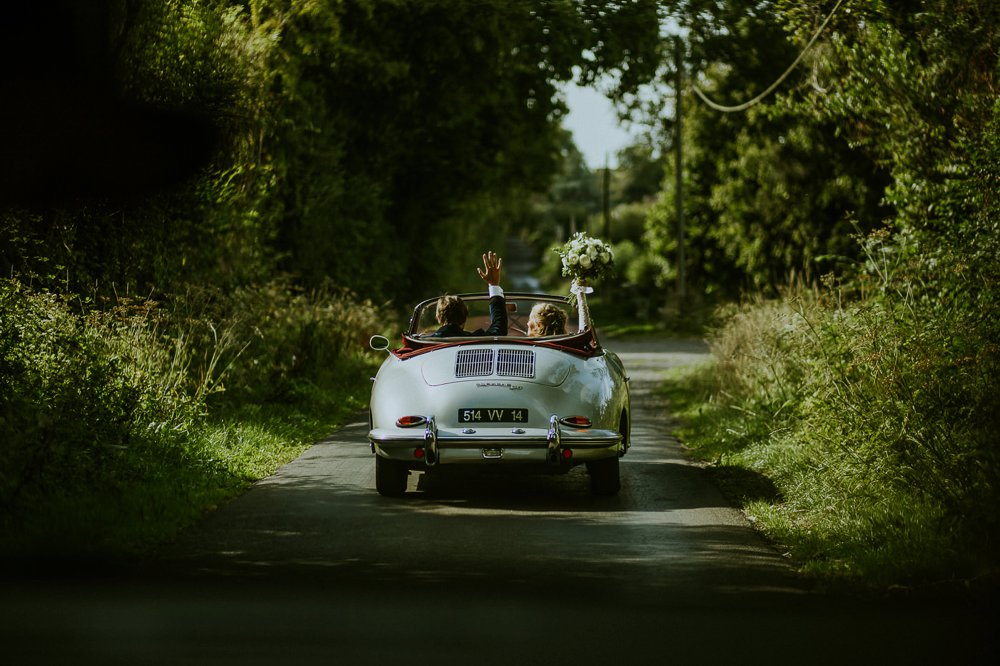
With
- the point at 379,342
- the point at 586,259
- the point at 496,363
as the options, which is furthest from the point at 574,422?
the point at 586,259

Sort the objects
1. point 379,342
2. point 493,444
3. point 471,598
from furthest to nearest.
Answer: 1. point 379,342
2. point 493,444
3. point 471,598

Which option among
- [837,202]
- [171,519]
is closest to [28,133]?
[171,519]

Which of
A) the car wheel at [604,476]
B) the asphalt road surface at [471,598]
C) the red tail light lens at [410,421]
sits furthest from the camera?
the car wheel at [604,476]

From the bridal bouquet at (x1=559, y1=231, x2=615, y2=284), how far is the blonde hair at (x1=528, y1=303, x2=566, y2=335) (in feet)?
2.81

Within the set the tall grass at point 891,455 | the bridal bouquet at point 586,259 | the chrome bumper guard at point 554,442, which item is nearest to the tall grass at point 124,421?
the chrome bumper guard at point 554,442

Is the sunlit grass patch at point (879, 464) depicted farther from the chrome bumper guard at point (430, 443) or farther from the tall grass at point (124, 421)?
the tall grass at point (124, 421)

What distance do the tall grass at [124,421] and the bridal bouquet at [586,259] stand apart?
333 centimetres

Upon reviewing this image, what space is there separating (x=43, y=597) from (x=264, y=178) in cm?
1210

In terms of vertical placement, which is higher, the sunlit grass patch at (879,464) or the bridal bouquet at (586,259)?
the bridal bouquet at (586,259)

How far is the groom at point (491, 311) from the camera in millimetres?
10836

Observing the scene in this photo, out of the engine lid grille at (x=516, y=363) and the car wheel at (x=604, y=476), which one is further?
the car wheel at (x=604, y=476)

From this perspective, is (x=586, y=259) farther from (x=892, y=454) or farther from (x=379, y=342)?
(x=892, y=454)

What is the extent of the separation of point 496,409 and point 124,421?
3.28 meters

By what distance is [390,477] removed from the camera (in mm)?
10305
